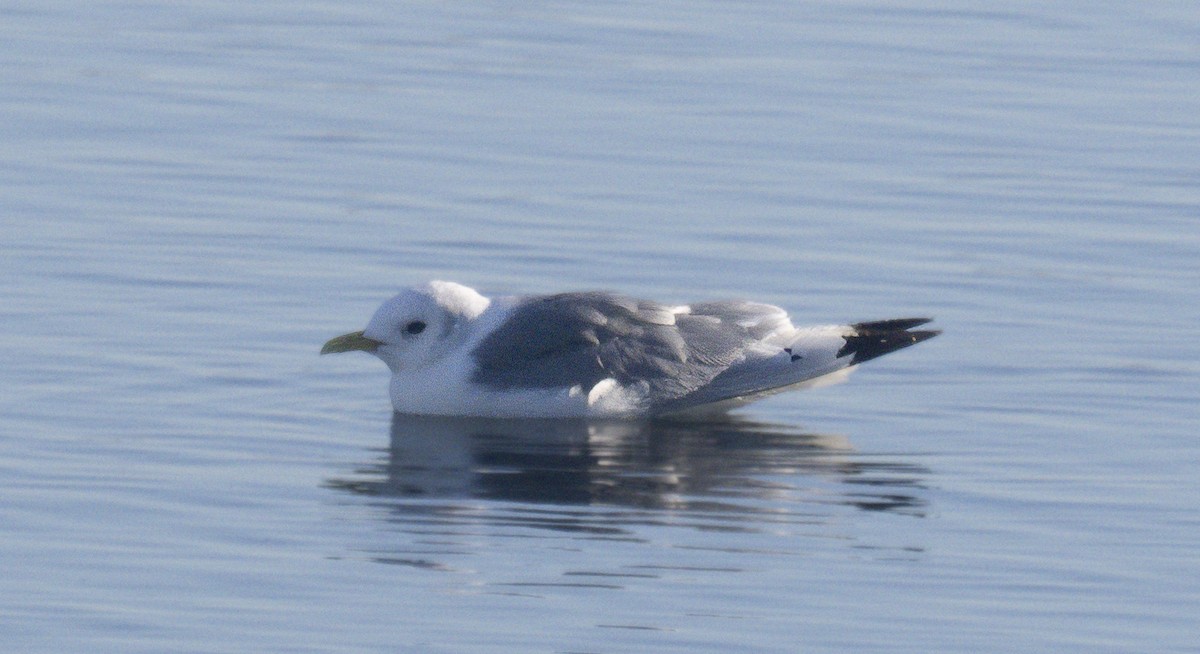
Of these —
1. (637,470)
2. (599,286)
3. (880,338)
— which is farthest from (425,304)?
(880,338)

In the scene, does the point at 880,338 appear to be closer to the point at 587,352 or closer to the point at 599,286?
the point at 587,352

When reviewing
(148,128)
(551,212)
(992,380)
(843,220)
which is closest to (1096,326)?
(992,380)

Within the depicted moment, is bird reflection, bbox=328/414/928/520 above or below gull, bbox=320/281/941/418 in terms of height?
below

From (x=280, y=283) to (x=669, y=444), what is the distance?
11.6 feet

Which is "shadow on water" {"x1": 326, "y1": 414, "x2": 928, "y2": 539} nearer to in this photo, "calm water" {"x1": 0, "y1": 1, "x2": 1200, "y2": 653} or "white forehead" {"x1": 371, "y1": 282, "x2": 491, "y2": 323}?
"calm water" {"x1": 0, "y1": 1, "x2": 1200, "y2": 653}

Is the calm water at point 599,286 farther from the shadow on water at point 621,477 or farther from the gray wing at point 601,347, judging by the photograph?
the gray wing at point 601,347

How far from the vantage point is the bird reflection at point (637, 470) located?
37.0ft

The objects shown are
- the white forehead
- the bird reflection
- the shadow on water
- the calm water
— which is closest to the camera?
the calm water

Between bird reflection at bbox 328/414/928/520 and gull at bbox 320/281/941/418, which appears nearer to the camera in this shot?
bird reflection at bbox 328/414/928/520

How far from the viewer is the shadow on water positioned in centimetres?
1102

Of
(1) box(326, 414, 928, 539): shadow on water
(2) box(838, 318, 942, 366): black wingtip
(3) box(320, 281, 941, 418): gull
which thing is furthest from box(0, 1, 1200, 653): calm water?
(2) box(838, 318, 942, 366): black wingtip

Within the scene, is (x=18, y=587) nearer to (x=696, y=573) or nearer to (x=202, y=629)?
(x=202, y=629)

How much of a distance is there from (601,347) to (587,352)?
0.09m

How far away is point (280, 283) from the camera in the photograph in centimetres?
1525
